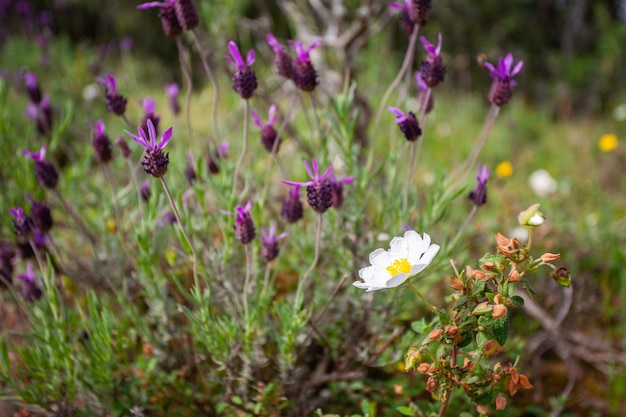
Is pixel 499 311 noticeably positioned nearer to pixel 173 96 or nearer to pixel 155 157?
pixel 155 157

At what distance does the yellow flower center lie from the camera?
93 centimetres

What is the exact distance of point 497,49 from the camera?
9.54 meters

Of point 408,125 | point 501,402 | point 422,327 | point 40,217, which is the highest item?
point 408,125

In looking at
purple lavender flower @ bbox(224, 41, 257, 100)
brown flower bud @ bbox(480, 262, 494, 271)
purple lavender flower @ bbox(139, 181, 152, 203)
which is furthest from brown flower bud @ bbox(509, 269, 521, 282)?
purple lavender flower @ bbox(139, 181, 152, 203)

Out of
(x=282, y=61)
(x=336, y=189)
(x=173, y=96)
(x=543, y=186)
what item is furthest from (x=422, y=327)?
(x=543, y=186)

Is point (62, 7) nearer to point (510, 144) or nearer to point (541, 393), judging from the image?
point (510, 144)

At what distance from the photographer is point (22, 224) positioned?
122 cm

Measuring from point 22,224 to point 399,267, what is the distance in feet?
2.87

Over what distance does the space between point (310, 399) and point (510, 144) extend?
3.55 metres

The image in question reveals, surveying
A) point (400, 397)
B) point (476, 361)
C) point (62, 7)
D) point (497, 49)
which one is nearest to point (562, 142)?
point (400, 397)

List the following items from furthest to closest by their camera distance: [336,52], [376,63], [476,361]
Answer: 1. [376,63]
2. [336,52]
3. [476,361]

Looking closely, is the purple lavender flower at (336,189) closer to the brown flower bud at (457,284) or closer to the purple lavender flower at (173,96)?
the brown flower bud at (457,284)

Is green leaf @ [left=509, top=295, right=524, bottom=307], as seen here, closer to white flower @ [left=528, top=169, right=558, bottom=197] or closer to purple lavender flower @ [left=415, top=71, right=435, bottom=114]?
purple lavender flower @ [left=415, top=71, right=435, bottom=114]

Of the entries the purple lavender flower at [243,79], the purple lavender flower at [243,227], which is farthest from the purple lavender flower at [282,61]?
the purple lavender flower at [243,227]
